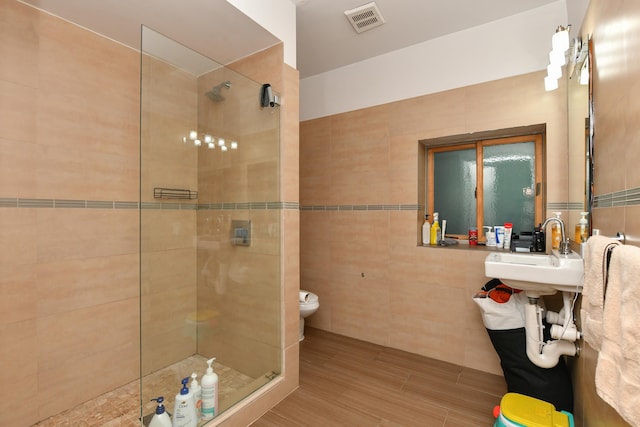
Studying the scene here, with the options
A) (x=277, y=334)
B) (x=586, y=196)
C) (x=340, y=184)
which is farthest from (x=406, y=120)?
(x=277, y=334)

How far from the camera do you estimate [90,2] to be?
168 centimetres

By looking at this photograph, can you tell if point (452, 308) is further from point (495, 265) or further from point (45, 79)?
point (45, 79)

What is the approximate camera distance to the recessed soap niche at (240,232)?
1.91m

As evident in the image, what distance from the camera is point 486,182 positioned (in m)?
2.53

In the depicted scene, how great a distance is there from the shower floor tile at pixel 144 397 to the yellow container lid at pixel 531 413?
1404 mm

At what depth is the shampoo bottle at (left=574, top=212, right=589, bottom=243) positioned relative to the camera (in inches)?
60.2

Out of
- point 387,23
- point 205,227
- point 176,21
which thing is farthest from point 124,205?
point 387,23

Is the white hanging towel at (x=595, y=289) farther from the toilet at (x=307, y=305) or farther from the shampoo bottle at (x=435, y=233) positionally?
the toilet at (x=307, y=305)

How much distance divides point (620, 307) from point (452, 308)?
1650 millimetres

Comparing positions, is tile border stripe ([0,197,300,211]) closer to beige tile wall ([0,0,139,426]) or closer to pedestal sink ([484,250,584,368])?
beige tile wall ([0,0,139,426])

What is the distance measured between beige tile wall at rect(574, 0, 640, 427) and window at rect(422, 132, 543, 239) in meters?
0.97

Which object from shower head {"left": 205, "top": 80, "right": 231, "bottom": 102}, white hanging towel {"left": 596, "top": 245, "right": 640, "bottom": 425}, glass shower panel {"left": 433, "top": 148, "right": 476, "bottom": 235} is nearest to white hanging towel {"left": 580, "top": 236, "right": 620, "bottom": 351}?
white hanging towel {"left": 596, "top": 245, "right": 640, "bottom": 425}

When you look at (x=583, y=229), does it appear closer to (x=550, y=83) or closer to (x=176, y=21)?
(x=550, y=83)

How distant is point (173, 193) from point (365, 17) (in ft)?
6.04
